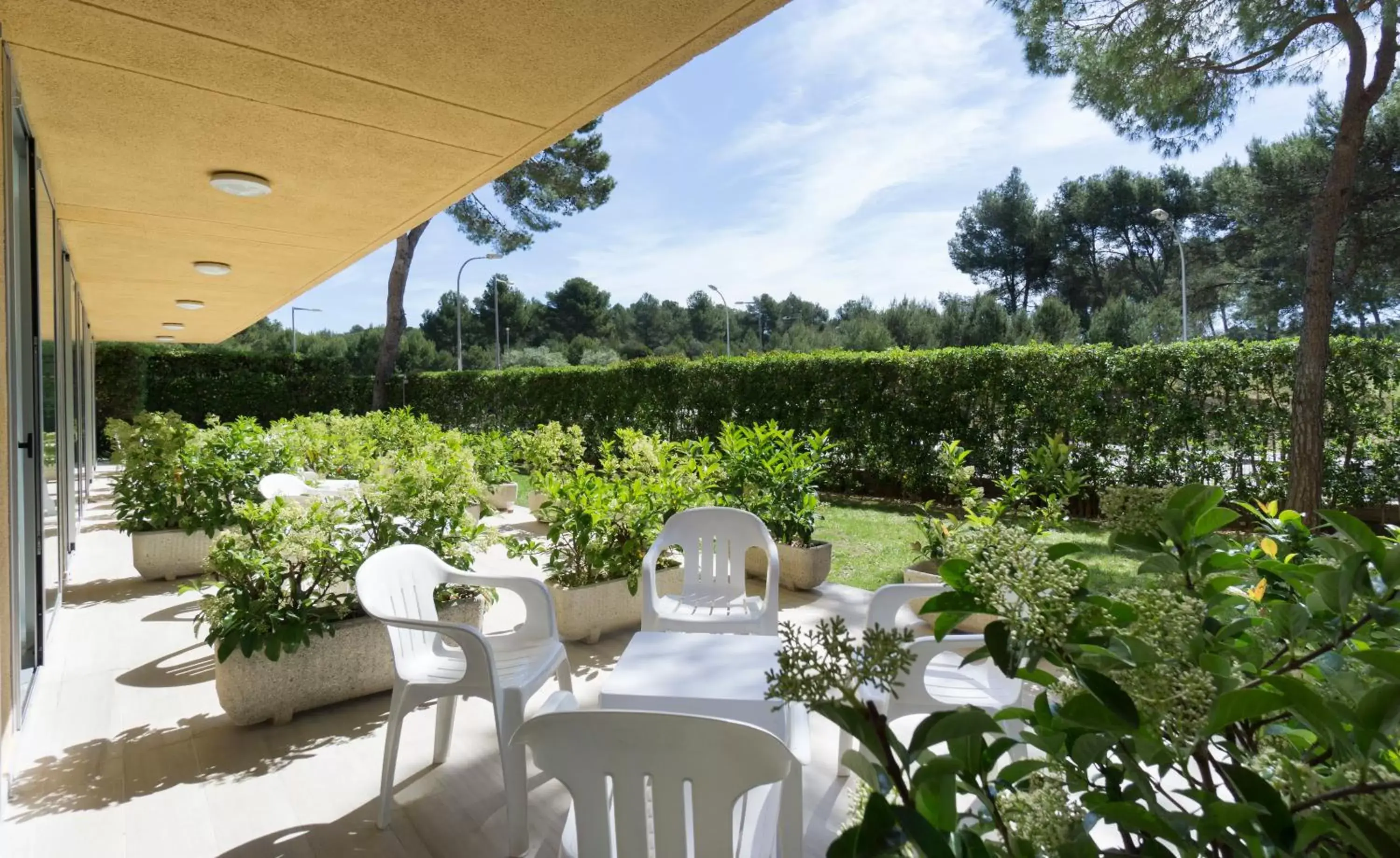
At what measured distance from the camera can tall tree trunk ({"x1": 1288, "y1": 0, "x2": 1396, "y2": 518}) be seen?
223 inches

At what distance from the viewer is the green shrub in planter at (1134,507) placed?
30.5 inches

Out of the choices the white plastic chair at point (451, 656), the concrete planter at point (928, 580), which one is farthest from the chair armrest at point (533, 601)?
the concrete planter at point (928, 580)

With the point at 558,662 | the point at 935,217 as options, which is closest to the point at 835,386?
the point at 558,662

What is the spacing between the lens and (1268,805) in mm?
482

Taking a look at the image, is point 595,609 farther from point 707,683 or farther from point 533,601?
point 707,683

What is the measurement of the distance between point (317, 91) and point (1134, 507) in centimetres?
292

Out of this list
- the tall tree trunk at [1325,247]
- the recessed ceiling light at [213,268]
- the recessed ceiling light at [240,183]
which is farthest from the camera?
the recessed ceiling light at [213,268]

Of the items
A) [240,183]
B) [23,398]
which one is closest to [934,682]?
[23,398]

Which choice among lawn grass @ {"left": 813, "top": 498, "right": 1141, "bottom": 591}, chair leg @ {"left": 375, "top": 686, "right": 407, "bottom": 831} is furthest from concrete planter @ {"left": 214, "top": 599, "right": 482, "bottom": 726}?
lawn grass @ {"left": 813, "top": 498, "right": 1141, "bottom": 591}

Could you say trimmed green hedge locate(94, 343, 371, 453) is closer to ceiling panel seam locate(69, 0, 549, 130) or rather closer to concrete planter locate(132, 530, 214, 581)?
concrete planter locate(132, 530, 214, 581)

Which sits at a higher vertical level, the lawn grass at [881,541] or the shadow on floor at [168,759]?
the lawn grass at [881,541]

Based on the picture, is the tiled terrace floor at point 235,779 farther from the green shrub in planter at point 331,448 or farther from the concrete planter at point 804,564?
the green shrub in planter at point 331,448

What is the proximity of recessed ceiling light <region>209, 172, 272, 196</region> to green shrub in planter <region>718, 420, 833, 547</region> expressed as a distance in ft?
10.7

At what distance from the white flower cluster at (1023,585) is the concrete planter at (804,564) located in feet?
15.0
